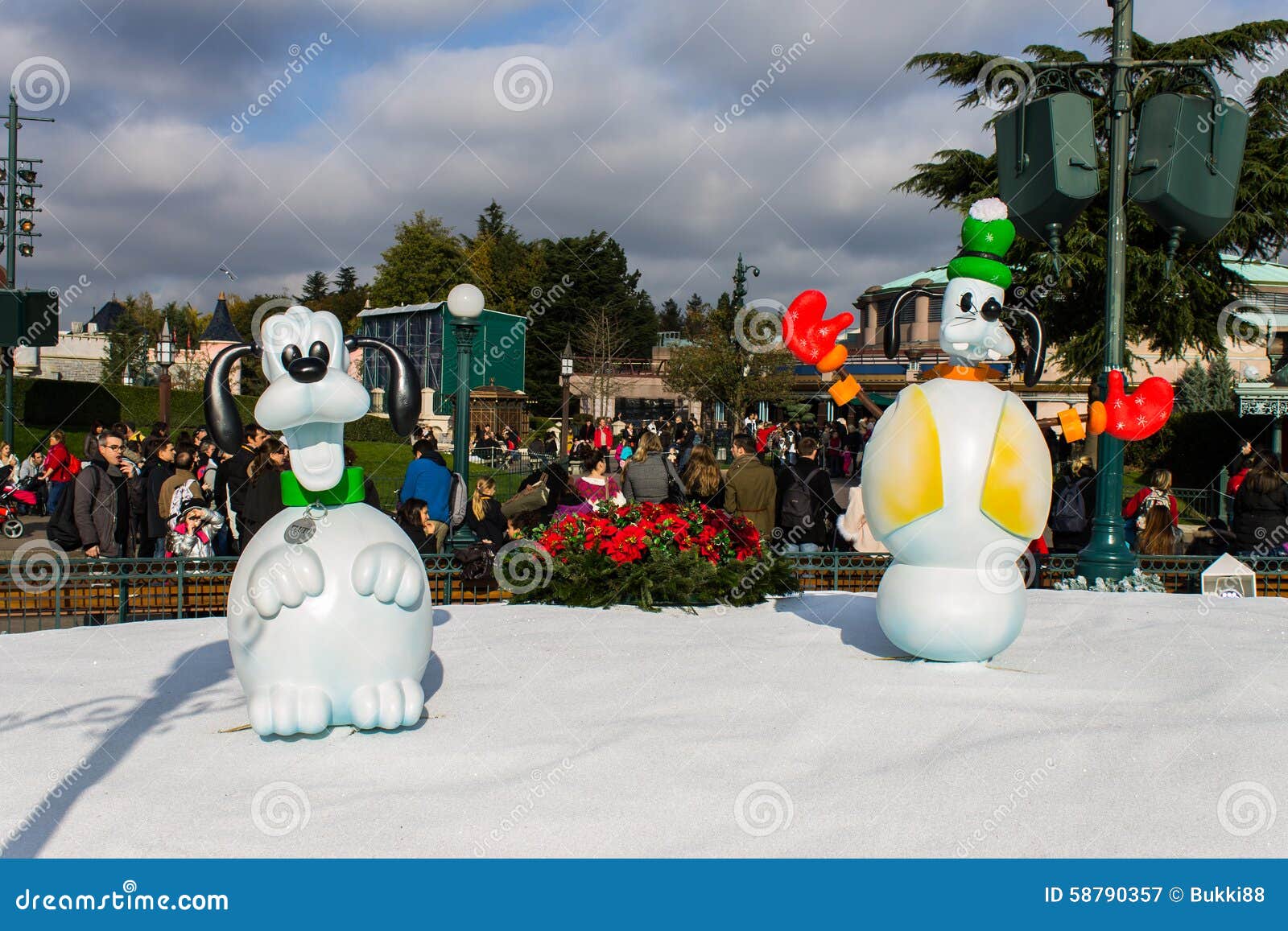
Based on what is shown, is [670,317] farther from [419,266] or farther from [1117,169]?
[1117,169]

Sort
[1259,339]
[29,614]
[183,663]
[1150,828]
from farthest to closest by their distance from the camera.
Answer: [1259,339], [29,614], [183,663], [1150,828]

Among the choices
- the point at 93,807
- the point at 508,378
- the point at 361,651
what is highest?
the point at 508,378

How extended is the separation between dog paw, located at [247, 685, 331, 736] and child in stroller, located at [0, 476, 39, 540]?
13.1 metres

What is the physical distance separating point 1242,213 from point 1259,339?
13.7m

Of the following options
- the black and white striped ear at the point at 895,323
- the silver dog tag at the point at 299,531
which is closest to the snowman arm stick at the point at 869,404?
the black and white striped ear at the point at 895,323

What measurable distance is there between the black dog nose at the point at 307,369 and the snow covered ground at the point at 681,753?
5.61 ft

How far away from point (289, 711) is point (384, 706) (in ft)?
1.37

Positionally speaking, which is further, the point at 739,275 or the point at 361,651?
the point at 739,275

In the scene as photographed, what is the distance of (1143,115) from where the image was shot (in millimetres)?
8836

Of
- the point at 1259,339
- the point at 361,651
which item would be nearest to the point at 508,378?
the point at 1259,339

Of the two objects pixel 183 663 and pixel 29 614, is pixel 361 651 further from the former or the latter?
pixel 29 614

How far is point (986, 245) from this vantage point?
21.1 ft

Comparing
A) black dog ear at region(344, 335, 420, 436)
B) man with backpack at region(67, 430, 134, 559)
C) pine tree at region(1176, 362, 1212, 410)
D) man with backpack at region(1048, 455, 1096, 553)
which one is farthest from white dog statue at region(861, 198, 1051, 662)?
pine tree at region(1176, 362, 1212, 410)

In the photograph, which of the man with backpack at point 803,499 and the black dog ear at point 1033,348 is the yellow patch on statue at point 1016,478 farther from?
the man with backpack at point 803,499
